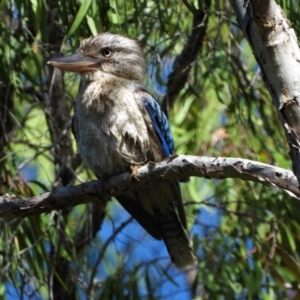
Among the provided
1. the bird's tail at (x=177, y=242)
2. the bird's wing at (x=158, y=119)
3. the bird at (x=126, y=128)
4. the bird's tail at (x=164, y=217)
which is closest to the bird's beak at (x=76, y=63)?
the bird at (x=126, y=128)

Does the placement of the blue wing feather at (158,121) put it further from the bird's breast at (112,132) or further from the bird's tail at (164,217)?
the bird's tail at (164,217)

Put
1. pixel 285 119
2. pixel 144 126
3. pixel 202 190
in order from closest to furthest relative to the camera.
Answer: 1. pixel 285 119
2. pixel 144 126
3. pixel 202 190

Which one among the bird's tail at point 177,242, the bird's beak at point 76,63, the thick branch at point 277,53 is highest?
the bird's beak at point 76,63

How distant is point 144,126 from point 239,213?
0.98 m

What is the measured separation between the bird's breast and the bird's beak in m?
0.21

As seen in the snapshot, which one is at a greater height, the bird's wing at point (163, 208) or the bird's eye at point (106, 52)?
the bird's eye at point (106, 52)

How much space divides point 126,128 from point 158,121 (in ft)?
0.66

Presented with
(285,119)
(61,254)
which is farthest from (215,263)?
(285,119)

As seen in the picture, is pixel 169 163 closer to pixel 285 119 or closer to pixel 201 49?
pixel 285 119

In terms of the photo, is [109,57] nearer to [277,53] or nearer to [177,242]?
[177,242]

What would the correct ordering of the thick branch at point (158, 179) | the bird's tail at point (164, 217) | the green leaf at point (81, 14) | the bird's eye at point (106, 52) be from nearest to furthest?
1. the thick branch at point (158, 179)
2. the green leaf at point (81, 14)
3. the bird's tail at point (164, 217)
4. the bird's eye at point (106, 52)

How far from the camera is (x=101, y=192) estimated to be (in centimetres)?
382

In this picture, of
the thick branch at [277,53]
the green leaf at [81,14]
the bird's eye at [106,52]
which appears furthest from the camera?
the bird's eye at [106,52]

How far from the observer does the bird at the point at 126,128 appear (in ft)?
13.2
